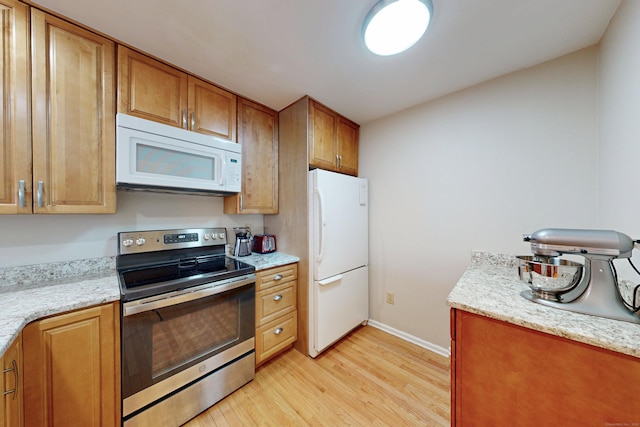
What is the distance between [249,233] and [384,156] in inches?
63.8

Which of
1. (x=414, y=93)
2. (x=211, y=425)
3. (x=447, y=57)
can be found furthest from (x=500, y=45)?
(x=211, y=425)

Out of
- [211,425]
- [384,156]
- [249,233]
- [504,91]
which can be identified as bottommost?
[211,425]

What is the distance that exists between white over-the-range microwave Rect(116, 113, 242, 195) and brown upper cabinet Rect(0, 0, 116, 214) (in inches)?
4.1

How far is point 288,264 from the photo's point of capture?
1.98 meters

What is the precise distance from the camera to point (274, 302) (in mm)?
1874

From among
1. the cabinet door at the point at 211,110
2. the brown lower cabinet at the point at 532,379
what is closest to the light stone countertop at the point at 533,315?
the brown lower cabinet at the point at 532,379

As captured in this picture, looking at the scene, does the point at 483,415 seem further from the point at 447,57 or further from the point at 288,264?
the point at 447,57

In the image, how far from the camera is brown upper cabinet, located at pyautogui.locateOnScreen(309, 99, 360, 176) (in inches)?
79.9

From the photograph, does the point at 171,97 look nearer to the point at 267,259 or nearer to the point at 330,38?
the point at 330,38

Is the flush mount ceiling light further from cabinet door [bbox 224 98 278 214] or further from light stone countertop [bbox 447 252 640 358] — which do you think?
light stone countertop [bbox 447 252 640 358]

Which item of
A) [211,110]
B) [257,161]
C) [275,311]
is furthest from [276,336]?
[211,110]

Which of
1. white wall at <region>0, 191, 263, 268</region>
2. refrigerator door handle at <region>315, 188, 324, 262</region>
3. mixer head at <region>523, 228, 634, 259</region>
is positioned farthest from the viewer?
refrigerator door handle at <region>315, 188, 324, 262</region>

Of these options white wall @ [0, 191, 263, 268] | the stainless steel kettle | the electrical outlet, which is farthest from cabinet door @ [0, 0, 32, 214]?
the electrical outlet

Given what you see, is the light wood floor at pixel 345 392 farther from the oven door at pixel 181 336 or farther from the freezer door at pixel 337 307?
the oven door at pixel 181 336
